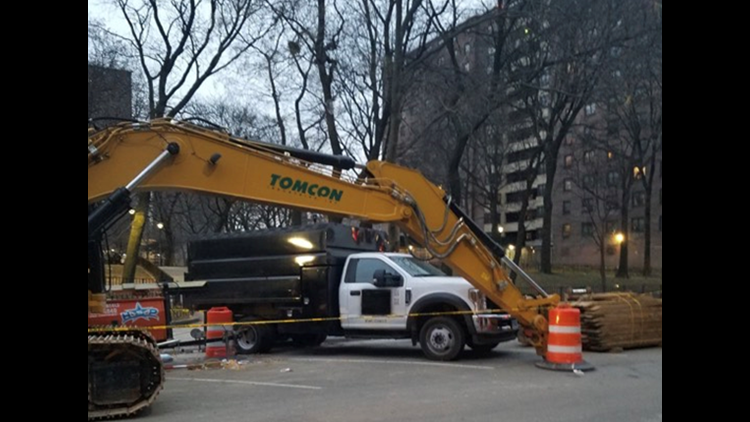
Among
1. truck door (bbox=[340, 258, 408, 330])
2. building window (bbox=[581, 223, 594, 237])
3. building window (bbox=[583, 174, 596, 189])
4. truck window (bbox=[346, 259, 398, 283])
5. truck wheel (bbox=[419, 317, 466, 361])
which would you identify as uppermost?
building window (bbox=[583, 174, 596, 189])

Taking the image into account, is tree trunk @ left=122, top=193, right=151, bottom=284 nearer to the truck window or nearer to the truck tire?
the truck tire

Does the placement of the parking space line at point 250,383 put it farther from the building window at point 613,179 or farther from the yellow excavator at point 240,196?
the building window at point 613,179

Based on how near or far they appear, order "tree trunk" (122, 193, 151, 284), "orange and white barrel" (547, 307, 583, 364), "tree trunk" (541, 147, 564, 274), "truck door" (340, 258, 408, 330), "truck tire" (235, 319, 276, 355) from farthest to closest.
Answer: "tree trunk" (541, 147, 564, 274) → "tree trunk" (122, 193, 151, 284) → "truck tire" (235, 319, 276, 355) → "truck door" (340, 258, 408, 330) → "orange and white barrel" (547, 307, 583, 364)

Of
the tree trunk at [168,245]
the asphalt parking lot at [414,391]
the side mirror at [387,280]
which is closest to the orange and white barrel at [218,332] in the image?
the asphalt parking lot at [414,391]

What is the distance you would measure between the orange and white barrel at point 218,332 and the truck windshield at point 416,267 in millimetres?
3522

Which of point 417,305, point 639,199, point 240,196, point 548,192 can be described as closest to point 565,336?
point 417,305

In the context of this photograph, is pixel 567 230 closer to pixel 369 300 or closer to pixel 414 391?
pixel 369 300

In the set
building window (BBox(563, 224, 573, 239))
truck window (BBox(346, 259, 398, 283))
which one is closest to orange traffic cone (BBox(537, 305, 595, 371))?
truck window (BBox(346, 259, 398, 283))

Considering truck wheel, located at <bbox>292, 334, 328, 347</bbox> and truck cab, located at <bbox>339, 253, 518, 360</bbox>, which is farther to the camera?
truck wheel, located at <bbox>292, 334, 328, 347</bbox>

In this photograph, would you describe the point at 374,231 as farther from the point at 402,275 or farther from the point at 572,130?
the point at 572,130

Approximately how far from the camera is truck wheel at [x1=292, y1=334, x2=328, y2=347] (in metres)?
15.0

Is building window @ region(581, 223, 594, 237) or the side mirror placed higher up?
building window @ region(581, 223, 594, 237)

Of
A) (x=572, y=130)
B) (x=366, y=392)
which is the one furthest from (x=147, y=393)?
(x=572, y=130)

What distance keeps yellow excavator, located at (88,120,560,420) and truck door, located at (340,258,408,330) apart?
3.78ft
